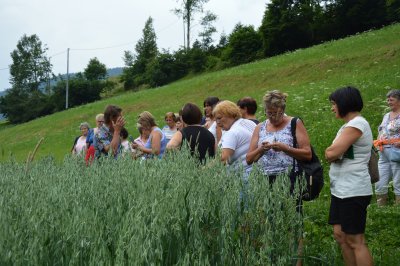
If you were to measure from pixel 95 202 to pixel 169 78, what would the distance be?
51.1m

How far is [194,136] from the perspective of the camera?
6062 millimetres

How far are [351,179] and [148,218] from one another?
240cm

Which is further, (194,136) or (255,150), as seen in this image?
(194,136)

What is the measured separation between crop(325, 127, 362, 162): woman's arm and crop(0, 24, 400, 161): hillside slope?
19.3 feet

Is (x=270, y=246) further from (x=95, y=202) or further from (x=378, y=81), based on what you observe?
(x=378, y=81)

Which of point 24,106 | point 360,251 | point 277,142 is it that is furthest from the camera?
point 24,106

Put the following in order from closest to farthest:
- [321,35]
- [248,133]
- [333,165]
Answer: [333,165] → [248,133] → [321,35]

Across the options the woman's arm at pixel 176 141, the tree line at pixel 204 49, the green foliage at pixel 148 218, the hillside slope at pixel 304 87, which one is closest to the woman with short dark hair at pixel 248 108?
the woman's arm at pixel 176 141

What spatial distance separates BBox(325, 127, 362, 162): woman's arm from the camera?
14.6 feet

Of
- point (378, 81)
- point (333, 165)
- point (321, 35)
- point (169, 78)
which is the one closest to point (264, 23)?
point (321, 35)

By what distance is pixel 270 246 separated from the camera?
3127mm

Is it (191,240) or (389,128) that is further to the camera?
(389,128)

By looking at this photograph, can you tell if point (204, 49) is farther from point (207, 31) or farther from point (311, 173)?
point (311, 173)

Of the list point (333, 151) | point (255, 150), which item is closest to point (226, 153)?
point (255, 150)
